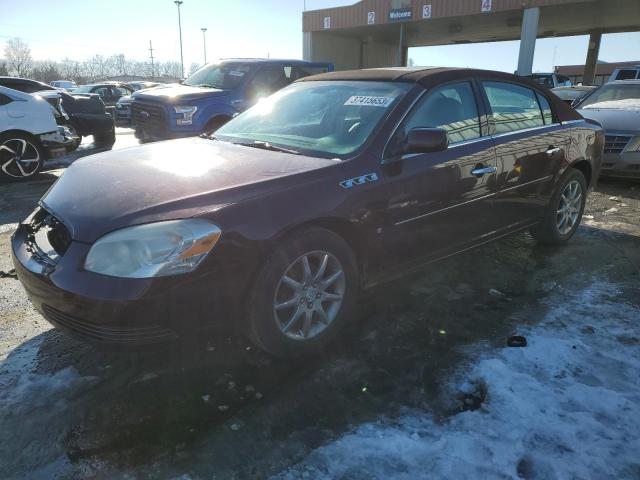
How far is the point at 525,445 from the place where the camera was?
6.93 ft

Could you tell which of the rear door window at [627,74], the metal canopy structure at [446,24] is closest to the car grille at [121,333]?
the rear door window at [627,74]

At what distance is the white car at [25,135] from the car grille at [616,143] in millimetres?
8228

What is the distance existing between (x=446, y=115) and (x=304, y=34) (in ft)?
99.8

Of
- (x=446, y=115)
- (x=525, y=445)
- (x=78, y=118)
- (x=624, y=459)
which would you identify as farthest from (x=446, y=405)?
(x=78, y=118)

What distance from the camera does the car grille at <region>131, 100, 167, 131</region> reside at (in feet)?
25.6

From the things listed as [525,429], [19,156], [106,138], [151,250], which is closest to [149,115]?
[19,156]

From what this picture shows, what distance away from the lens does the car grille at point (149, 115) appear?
25.6 feet

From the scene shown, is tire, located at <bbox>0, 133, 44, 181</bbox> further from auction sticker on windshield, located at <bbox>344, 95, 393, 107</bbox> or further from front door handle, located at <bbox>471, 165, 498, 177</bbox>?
front door handle, located at <bbox>471, 165, 498, 177</bbox>

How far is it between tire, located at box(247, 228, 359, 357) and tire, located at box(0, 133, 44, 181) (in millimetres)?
6541

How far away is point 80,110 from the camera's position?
976cm

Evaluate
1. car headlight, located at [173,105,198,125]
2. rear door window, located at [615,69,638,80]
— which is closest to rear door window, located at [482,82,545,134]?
A: car headlight, located at [173,105,198,125]

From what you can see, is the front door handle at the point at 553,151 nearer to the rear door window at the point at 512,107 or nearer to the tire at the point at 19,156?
the rear door window at the point at 512,107

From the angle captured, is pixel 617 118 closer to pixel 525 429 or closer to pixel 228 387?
pixel 525 429

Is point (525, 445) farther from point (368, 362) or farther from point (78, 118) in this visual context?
point (78, 118)
